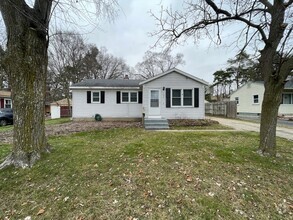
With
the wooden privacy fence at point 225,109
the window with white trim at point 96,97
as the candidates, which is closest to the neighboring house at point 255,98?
the wooden privacy fence at point 225,109

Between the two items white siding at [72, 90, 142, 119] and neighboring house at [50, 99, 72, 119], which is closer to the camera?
white siding at [72, 90, 142, 119]

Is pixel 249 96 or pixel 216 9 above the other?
pixel 216 9

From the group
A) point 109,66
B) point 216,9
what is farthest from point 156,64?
point 216,9

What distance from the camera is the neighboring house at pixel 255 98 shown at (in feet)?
71.6

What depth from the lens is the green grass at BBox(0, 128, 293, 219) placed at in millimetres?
3219

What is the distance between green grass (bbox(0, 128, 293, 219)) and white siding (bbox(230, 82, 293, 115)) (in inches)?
753

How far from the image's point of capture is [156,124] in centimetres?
1220

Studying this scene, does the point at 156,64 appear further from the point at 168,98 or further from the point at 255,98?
the point at 168,98

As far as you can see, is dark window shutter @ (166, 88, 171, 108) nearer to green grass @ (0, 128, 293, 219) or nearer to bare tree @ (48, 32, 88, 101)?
green grass @ (0, 128, 293, 219)

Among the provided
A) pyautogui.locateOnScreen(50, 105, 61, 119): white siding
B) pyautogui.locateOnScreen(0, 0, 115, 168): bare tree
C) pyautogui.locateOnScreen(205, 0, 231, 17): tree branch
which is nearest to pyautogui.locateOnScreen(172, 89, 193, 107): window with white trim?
pyautogui.locateOnScreen(205, 0, 231, 17): tree branch

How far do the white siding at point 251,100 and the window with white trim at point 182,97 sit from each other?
1245cm


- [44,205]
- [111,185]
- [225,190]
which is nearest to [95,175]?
[111,185]

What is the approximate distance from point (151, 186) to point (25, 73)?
13.3 ft

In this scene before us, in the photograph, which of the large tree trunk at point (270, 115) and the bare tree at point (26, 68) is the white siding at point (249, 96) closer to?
the large tree trunk at point (270, 115)
